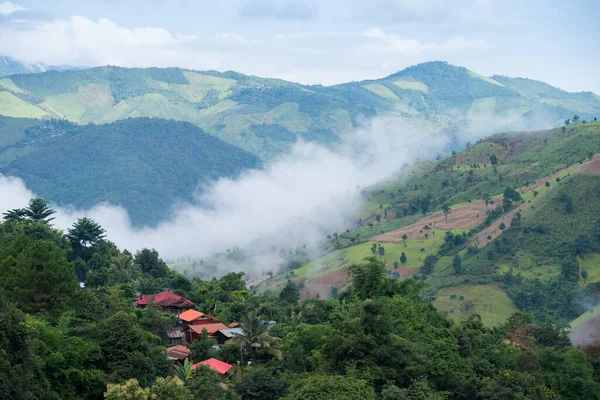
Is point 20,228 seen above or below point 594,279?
above

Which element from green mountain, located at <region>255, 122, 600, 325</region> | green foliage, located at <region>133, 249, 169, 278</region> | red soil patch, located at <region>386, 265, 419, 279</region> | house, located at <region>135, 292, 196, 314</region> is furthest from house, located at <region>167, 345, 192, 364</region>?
red soil patch, located at <region>386, 265, 419, 279</region>

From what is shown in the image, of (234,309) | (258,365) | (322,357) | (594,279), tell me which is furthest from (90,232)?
(594,279)

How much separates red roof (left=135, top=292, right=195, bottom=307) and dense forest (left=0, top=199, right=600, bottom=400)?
398cm

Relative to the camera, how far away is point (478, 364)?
50.6 meters

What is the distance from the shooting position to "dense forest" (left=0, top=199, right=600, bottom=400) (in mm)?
38031

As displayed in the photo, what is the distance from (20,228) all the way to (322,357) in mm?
40960

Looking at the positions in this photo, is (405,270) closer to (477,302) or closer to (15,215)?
(477,302)

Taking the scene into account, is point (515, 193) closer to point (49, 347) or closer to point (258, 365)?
point (258, 365)

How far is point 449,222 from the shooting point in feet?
546

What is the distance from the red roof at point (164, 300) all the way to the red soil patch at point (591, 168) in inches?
3877

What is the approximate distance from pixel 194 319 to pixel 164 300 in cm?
702

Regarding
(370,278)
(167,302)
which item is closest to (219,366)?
(370,278)

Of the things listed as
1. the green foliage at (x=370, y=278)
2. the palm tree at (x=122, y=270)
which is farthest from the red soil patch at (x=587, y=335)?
the palm tree at (x=122, y=270)

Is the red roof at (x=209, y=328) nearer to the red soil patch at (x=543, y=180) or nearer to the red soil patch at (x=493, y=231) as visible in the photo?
the red soil patch at (x=493, y=231)
